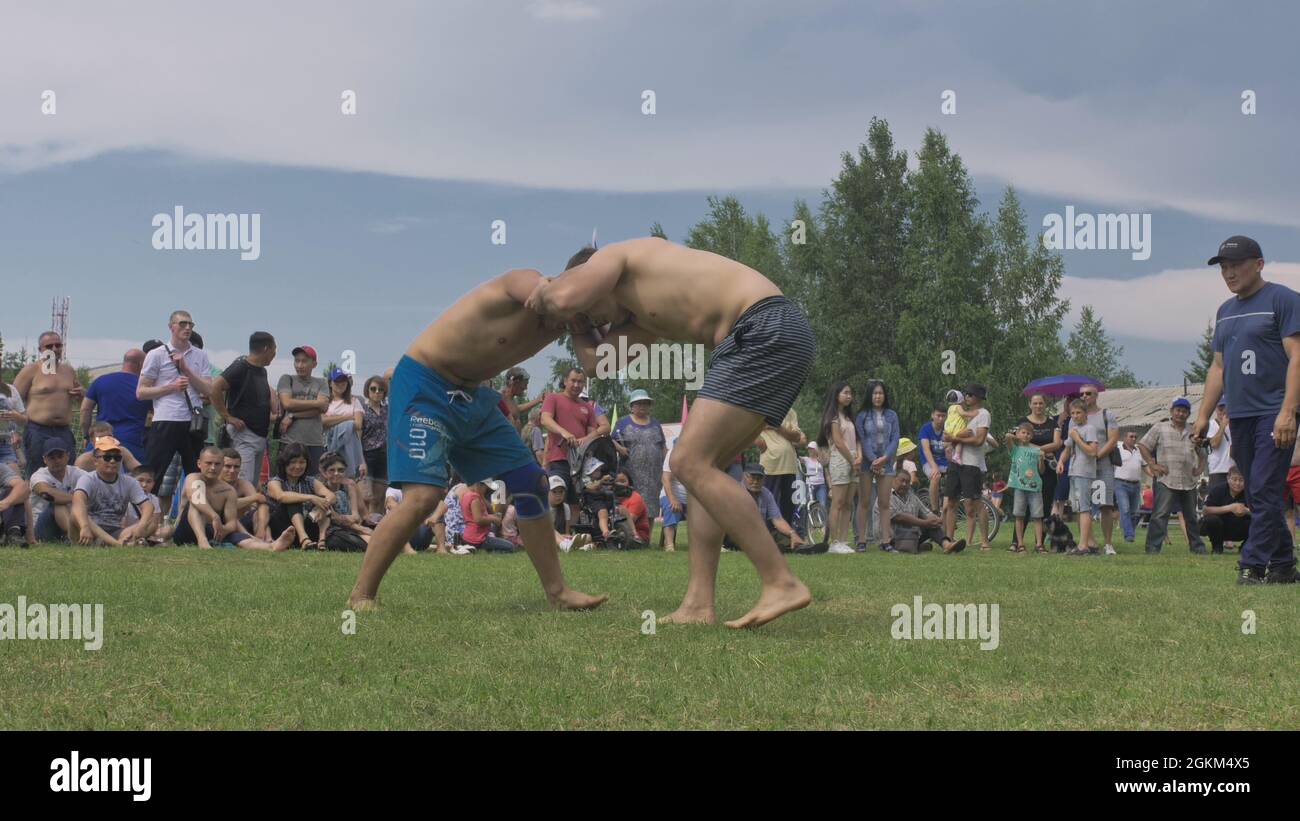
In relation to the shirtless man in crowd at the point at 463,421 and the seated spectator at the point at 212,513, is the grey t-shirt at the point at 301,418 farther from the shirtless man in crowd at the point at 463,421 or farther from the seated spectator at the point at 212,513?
the shirtless man in crowd at the point at 463,421

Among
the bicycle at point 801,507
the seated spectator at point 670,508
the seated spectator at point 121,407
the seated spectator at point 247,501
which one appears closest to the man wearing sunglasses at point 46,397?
the seated spectator at point 121,407

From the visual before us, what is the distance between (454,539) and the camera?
14031 millimetres

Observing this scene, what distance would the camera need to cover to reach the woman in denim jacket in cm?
1552

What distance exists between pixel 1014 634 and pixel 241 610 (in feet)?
13.1

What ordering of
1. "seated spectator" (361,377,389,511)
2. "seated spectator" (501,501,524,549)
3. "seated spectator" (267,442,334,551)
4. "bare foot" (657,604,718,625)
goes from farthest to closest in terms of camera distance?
"seated spectator" (501,501,524,549)
"seated spectator" (361,377,389,511)
"seated spectator" (267,442,334,551)
"bare foot" (657,604,718,625)

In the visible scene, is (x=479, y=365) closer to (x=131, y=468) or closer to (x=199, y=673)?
(x=199, y=673)

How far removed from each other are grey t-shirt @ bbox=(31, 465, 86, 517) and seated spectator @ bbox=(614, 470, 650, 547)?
600 centimetres

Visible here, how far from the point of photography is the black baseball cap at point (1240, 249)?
9.18m

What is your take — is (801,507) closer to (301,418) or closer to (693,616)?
(301,418)

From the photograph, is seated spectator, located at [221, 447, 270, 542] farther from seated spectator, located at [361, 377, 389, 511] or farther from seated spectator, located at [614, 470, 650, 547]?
seated spectator, located at [614, 470, 650, 547]

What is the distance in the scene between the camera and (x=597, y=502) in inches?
595

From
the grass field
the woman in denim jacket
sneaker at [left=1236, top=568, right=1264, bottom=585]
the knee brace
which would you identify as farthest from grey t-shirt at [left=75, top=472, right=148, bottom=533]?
sneaker at [left=1236, top=568, right=1264, bottom=585]

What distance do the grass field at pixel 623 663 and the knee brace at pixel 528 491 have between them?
1.79ft
